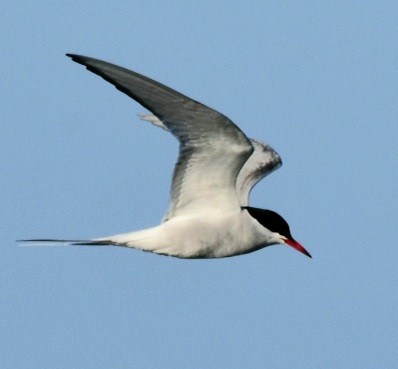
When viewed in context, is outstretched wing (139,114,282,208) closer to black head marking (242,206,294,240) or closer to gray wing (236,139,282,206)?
gray wing (236,139,282,206)

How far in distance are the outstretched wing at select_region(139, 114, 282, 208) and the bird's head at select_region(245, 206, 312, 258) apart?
800mm

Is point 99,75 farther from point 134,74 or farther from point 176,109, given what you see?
point 176,109

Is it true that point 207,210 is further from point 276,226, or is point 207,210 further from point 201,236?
point 276,226

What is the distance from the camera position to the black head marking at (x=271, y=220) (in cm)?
1070

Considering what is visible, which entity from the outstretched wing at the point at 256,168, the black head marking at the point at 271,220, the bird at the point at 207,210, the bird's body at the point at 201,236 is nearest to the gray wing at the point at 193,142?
the bird at the point at 207,210

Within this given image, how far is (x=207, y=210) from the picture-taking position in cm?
1055

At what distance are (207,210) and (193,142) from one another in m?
0.87

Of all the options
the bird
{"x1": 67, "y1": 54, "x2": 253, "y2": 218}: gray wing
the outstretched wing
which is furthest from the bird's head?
the outstretched wing

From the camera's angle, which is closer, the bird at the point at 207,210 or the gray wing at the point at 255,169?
the bird at the point at 207,210

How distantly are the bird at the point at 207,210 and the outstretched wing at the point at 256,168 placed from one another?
0.91 meters

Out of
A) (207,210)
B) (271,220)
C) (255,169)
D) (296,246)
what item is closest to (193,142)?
(207,210)

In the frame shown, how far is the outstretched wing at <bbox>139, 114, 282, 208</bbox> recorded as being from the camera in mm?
11728

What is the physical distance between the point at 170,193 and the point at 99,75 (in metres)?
2.26

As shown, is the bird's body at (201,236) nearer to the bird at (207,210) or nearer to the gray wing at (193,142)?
the bird at (207,210)
